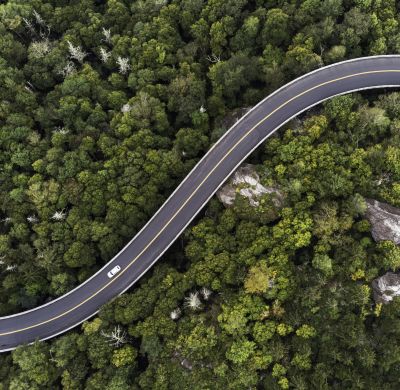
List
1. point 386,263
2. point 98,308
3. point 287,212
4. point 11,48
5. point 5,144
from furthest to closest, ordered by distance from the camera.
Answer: point 11,48 → point 5,144 → point 98,308 → point 287,212 → point 386,263

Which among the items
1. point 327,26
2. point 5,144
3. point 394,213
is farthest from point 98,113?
point 394,213

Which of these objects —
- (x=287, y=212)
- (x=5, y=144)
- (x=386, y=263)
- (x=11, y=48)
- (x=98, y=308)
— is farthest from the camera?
(x=11, y=48)

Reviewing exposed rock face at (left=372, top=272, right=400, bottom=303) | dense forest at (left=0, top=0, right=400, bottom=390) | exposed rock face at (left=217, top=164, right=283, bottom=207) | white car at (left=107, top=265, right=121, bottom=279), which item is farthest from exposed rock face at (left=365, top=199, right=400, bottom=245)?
white car at (left=107, top=265, right=121, bottom=279)

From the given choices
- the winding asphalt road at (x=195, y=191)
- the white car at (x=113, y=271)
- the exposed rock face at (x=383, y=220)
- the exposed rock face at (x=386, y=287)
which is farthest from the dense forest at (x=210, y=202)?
the white car at (x=113, y=271)

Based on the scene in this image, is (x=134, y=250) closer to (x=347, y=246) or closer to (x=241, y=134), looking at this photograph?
(x=241, y=134)

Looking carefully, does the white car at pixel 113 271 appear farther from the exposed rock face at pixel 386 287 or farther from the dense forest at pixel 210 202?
the exposed rock face at pixel 386 287

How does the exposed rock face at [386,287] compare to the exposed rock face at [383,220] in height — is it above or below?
below
